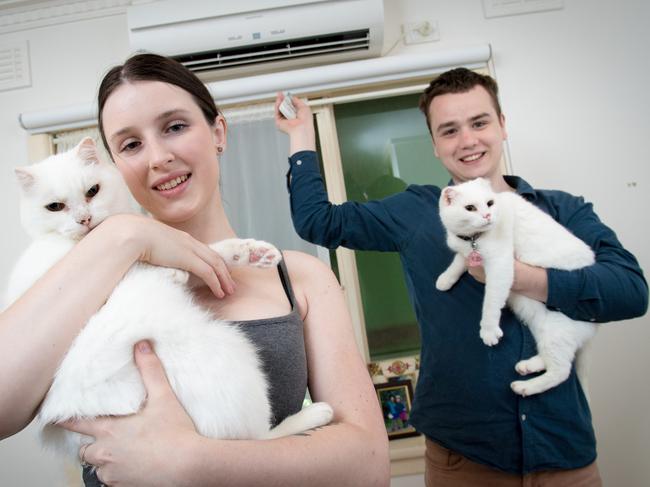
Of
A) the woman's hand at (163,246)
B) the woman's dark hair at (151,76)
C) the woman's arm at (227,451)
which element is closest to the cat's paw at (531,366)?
the woman's arm at (227,451)

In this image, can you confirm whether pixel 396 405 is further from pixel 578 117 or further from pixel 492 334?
pixel 578 117

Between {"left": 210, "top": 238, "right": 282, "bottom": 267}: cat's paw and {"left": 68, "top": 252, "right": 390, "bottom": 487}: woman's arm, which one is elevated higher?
{"left": 210, "top": 238, "right": 282, "bottom": 267}: cat's paw

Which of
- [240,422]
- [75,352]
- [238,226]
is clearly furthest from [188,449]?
[238,226]

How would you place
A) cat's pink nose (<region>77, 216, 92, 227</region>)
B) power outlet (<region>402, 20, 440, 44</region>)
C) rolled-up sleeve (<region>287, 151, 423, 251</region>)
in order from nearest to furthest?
cat's pink nose (<region>77, 216, 92, 227</region>)
rolled-up sleeve (<region>287, 151, 423, 251</region>)
power outlet (<region>402, 20, 440, 44</region>)

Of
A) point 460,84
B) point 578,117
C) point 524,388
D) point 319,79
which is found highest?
point 319,79

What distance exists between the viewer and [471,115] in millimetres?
1312

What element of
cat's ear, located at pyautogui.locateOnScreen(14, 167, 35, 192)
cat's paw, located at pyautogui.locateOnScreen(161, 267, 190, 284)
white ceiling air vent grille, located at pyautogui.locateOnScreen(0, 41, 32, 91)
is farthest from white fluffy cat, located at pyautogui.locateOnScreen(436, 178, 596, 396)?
white ceiling air vent grille, located at pyautogui.locateOnScreen(0, 41, 32, 91)

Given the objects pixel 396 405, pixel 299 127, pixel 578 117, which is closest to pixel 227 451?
pixel 299 127

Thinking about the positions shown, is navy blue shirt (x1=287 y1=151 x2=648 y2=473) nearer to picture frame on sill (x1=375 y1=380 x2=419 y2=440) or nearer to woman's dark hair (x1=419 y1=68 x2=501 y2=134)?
woman's dark hair (x1=419 y1=68 x2=501 y2=134)

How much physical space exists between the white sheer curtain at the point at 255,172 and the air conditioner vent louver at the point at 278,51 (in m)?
0.25

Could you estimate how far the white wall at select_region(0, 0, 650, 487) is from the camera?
216 cm

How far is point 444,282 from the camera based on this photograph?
1.23 m

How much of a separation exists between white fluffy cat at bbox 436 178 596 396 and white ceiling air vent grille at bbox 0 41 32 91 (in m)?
2.57

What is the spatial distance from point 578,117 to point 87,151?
2407 mm
